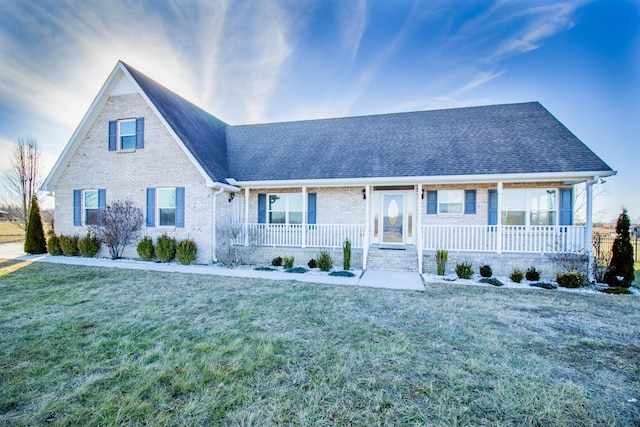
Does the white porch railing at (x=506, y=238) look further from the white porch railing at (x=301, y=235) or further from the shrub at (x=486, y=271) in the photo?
the white porch railing at (x=301, y=235)

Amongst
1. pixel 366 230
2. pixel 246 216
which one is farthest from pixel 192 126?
pixel 366 230

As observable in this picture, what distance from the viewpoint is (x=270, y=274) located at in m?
9.62

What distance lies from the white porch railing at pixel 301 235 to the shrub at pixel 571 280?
6.37 metres

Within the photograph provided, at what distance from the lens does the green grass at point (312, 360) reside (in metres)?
2.73

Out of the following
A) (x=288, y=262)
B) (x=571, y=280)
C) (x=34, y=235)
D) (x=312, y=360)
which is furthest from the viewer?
(x=34, y=235)

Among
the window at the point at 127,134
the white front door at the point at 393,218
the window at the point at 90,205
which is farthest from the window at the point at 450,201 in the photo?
the window at the point at 90,205

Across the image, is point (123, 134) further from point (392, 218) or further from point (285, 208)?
point (392, 218)

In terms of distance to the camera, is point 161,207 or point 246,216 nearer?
point 161,207

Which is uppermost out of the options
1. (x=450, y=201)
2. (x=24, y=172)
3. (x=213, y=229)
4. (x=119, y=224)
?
(x=24, y=172)

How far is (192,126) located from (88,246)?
690 centimetres

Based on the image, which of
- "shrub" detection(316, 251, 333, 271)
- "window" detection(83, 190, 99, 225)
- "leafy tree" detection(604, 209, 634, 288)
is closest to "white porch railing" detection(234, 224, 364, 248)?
"shrub" detection(316, 251, 333, 271)

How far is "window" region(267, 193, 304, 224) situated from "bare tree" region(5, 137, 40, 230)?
17.0 m

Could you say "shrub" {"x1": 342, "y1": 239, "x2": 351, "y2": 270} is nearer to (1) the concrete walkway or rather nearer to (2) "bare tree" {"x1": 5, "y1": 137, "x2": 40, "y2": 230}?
(1) the concrete walkway

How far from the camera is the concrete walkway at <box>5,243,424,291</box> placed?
845 centimetres
